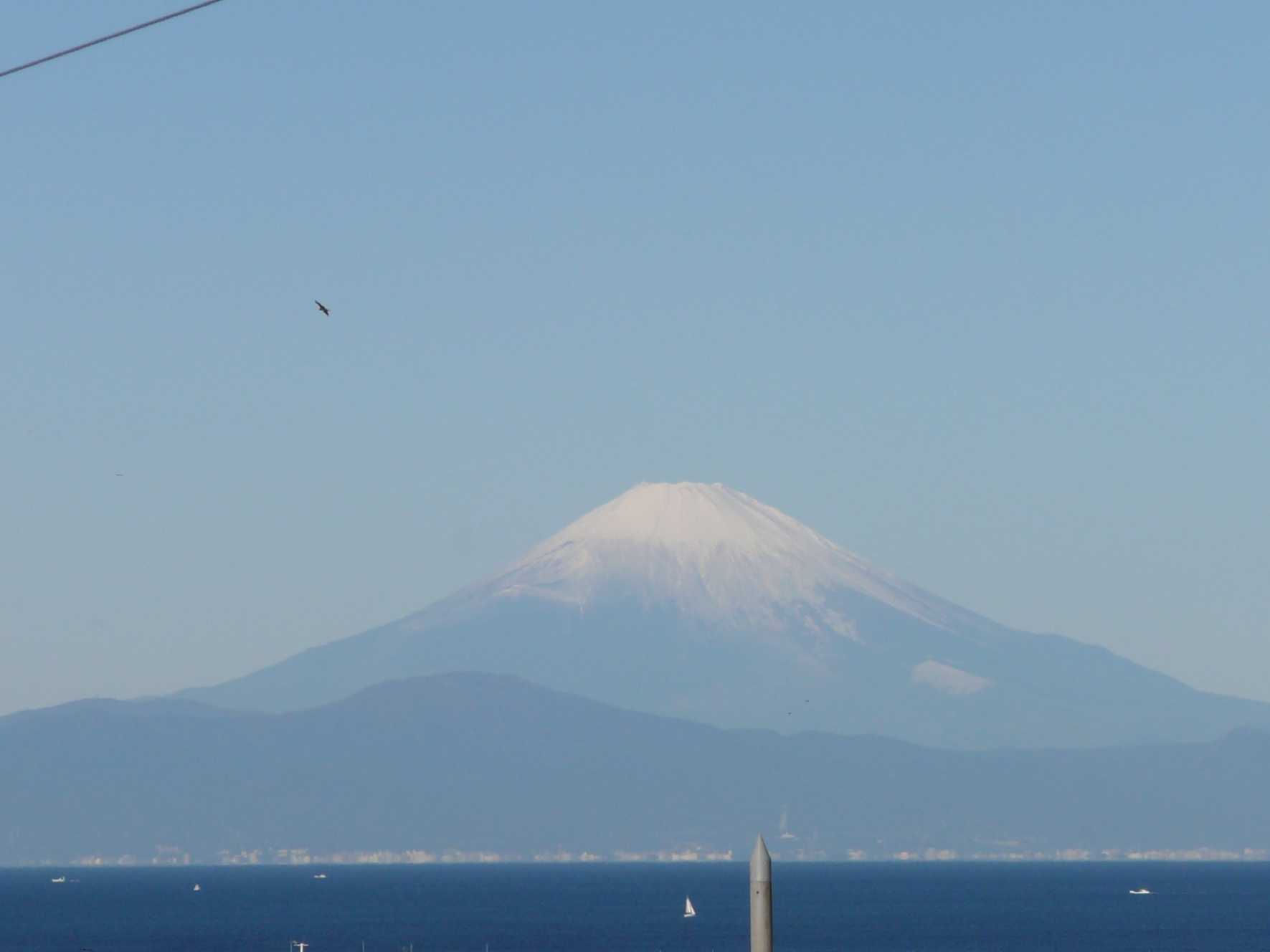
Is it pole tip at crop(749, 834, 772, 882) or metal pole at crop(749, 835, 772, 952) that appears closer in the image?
metal pole at crop(749, 835, 772, 952)

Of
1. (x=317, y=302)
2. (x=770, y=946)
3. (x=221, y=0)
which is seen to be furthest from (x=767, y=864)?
(x=317, y=302)

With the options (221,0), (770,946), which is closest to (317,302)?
(221,0)

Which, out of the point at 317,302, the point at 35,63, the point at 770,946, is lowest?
the point at 770,946

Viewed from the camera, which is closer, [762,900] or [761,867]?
[762,900]

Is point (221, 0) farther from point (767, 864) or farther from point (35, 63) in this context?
point (767, 864)

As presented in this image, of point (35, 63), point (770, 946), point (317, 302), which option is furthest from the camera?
point (317, 302)

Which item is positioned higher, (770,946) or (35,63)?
(35,63)

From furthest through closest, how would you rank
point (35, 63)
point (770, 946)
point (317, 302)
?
point (317, 302), point (770, 946), point (35, 63)

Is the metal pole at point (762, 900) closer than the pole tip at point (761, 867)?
Yes

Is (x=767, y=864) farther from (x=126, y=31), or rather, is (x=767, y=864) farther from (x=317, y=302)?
(x=317, y=302)

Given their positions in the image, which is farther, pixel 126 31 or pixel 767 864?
pixel 767 864

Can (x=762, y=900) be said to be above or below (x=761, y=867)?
below
